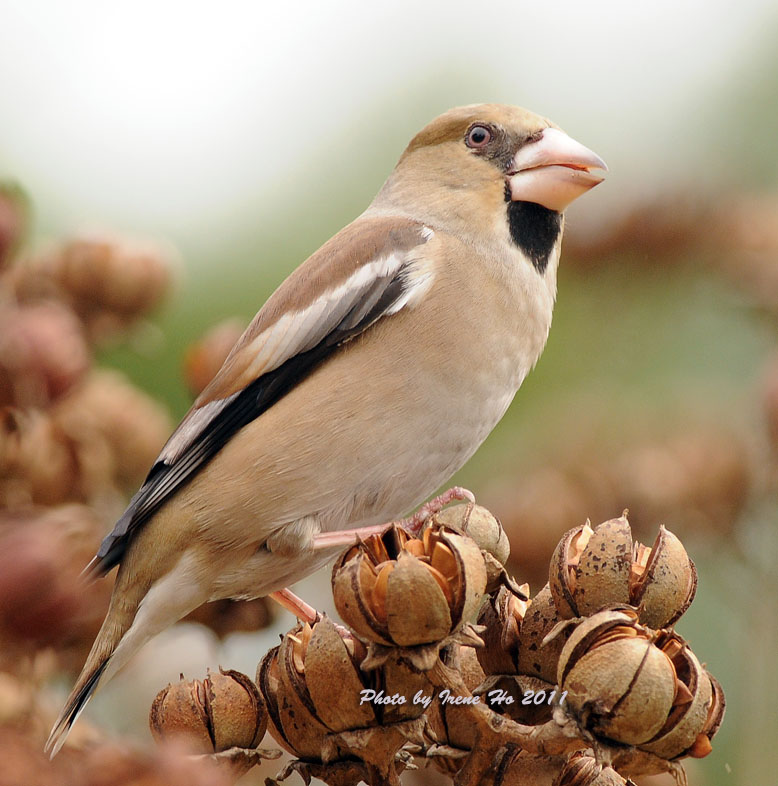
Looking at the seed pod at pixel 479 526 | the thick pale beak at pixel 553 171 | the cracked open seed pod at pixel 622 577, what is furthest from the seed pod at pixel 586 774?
the thick pale beak at pixel 553 171

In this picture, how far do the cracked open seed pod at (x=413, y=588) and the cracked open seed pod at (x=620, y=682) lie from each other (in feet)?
0.59

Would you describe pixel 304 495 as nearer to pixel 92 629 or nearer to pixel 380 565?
pixel 92 629

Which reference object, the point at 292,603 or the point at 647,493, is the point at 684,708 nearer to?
the point at 647,493

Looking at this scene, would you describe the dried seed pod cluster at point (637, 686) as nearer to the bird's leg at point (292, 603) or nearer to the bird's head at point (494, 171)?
the bird's leg at point (292, 603)

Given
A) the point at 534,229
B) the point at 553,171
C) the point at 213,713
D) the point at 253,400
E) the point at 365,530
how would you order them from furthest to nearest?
1. the point at 534,229
2. the point at 553,171
3. the point at 253,400
4. the point at 365,530
5. the point at 213,713

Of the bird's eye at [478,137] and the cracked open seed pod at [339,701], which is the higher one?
the bird's eye at [478,137]

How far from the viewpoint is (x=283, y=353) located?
120 inches

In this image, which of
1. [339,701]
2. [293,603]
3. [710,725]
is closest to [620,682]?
[710,725]

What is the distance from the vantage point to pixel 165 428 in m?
2.52

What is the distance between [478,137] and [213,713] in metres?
2.09

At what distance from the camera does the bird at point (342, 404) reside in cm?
286

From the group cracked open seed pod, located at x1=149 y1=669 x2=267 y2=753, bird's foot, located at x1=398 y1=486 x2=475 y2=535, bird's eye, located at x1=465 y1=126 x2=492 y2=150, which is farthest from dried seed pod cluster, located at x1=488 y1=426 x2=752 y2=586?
bird's eye, located at x1=465 y1=126 x2=492 y2=150

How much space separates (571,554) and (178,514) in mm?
1522

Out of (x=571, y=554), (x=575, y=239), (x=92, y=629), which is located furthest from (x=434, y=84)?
(x=571, y=554)
